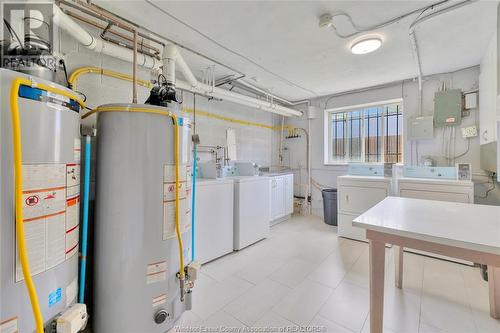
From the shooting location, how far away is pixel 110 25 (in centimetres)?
164

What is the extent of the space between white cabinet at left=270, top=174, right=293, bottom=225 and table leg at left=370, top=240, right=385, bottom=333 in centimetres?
259

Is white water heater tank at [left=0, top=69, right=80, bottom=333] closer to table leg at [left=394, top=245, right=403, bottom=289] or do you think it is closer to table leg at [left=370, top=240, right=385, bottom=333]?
table leg at [left=370, top=240, right=385, bottom=333]

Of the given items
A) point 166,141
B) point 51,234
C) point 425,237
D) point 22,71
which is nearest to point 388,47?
point 425,237

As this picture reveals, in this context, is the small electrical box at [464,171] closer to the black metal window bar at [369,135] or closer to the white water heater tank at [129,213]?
the black metal window bar at [369,135]

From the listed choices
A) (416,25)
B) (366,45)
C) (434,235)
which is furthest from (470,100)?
(434,235)

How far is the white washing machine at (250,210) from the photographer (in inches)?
109

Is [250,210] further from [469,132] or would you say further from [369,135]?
[469,132]

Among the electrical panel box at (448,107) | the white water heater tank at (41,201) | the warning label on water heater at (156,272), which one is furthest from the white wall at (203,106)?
the electrical panel box at (448,107)

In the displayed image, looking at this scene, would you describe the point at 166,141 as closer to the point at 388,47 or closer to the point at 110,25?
the point at 110,25

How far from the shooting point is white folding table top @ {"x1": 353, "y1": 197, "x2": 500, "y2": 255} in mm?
1052

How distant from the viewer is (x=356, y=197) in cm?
321

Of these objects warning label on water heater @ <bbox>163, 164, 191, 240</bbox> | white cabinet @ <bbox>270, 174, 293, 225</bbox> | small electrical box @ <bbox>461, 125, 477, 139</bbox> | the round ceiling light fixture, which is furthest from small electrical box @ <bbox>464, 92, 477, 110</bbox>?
warning label on water heater @ <bbox>163, 164, 191, 240</bbox>

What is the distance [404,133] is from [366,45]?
2091 mm

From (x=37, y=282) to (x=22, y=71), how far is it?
0.79 meters
